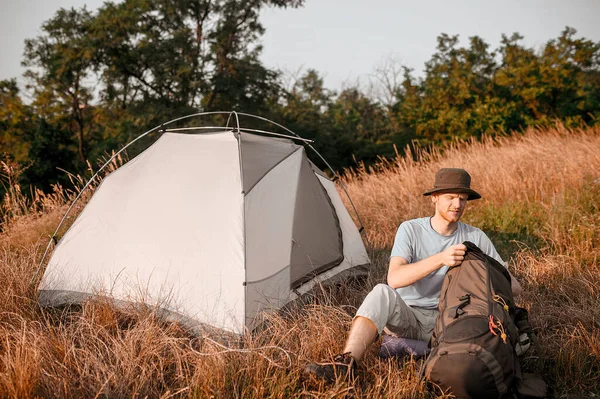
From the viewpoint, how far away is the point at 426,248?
3.28 metres

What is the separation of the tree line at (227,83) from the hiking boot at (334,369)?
14836 mm

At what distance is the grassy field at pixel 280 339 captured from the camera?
263 cm

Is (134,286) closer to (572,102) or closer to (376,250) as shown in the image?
(376,250)

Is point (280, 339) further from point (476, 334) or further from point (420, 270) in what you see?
point (476, 334)

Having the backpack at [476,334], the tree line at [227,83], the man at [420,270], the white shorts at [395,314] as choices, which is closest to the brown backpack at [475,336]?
the backpack at [476,334]

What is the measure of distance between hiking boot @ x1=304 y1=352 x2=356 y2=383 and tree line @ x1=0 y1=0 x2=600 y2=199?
14.8m

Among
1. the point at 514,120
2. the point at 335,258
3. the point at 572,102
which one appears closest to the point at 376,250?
the point at 335,258

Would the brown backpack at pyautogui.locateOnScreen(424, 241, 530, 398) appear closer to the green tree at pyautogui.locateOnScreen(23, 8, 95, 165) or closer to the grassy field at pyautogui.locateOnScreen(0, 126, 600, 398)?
the grassy field at pyautogui.locateOnScreen(0, 126, 600, 398)

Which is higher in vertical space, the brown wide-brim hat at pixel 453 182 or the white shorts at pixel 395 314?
the brown wide-brim hat at pixel 453 182

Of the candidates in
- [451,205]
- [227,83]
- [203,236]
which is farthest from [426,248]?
[227,83]

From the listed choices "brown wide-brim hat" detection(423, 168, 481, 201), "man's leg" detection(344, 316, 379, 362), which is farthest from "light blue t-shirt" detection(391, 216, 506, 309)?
"man's leg" detection(344, 316, 379, 362)

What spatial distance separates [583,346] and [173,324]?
2782 mm

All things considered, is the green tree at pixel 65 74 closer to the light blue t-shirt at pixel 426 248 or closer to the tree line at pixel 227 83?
the tree line at pixel 227 83

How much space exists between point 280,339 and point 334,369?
1.98ft
